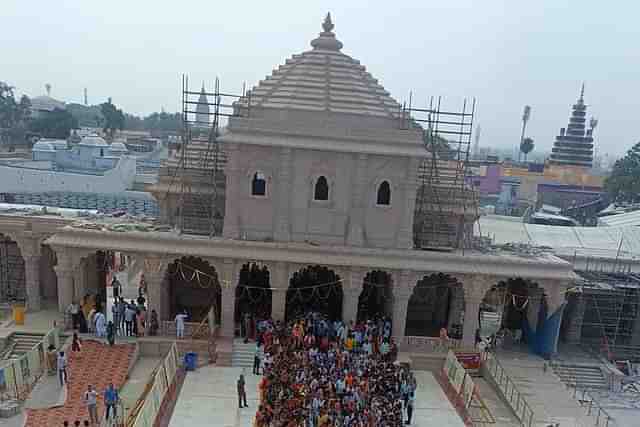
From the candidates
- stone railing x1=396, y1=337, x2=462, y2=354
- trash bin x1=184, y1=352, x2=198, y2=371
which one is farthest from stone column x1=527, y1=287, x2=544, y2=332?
trash bin x1=184, y1=352, x2=198, y2=371

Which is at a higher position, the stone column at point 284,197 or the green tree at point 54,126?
the green tree at point 54,126

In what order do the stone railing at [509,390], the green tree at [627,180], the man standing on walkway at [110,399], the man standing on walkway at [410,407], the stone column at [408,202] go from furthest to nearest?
the green tree at [627,180] < the stone column at [408,202] < the stone railing at [509,390] < the man standing on walkway at [410,407] < the man standing on walkway at [110,399]

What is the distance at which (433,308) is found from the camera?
2514cm

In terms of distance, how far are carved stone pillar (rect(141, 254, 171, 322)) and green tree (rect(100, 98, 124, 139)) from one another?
91088mm

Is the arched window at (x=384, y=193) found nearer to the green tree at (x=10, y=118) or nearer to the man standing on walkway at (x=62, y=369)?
the man standing on walkway at (x=62, y=369)

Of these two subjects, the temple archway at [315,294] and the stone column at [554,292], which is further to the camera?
the temple archway at [315,294]

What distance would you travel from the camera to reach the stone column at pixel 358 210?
70.9ft

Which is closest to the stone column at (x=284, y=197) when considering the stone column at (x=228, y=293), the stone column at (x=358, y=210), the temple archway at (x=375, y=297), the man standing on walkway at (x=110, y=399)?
the stone column at (x=228, y=293)

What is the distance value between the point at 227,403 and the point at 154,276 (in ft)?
20.8

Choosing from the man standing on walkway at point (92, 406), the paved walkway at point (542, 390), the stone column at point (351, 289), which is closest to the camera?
the man standing on walkway at point (92, 406)

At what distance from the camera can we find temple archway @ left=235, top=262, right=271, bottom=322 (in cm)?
2323

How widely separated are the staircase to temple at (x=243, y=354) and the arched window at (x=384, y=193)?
773 centimetres

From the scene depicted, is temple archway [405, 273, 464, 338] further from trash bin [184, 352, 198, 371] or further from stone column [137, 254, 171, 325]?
stone column [137, 254, 171, 325]

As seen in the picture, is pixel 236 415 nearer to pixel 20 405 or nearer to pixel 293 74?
pixel 20 405
